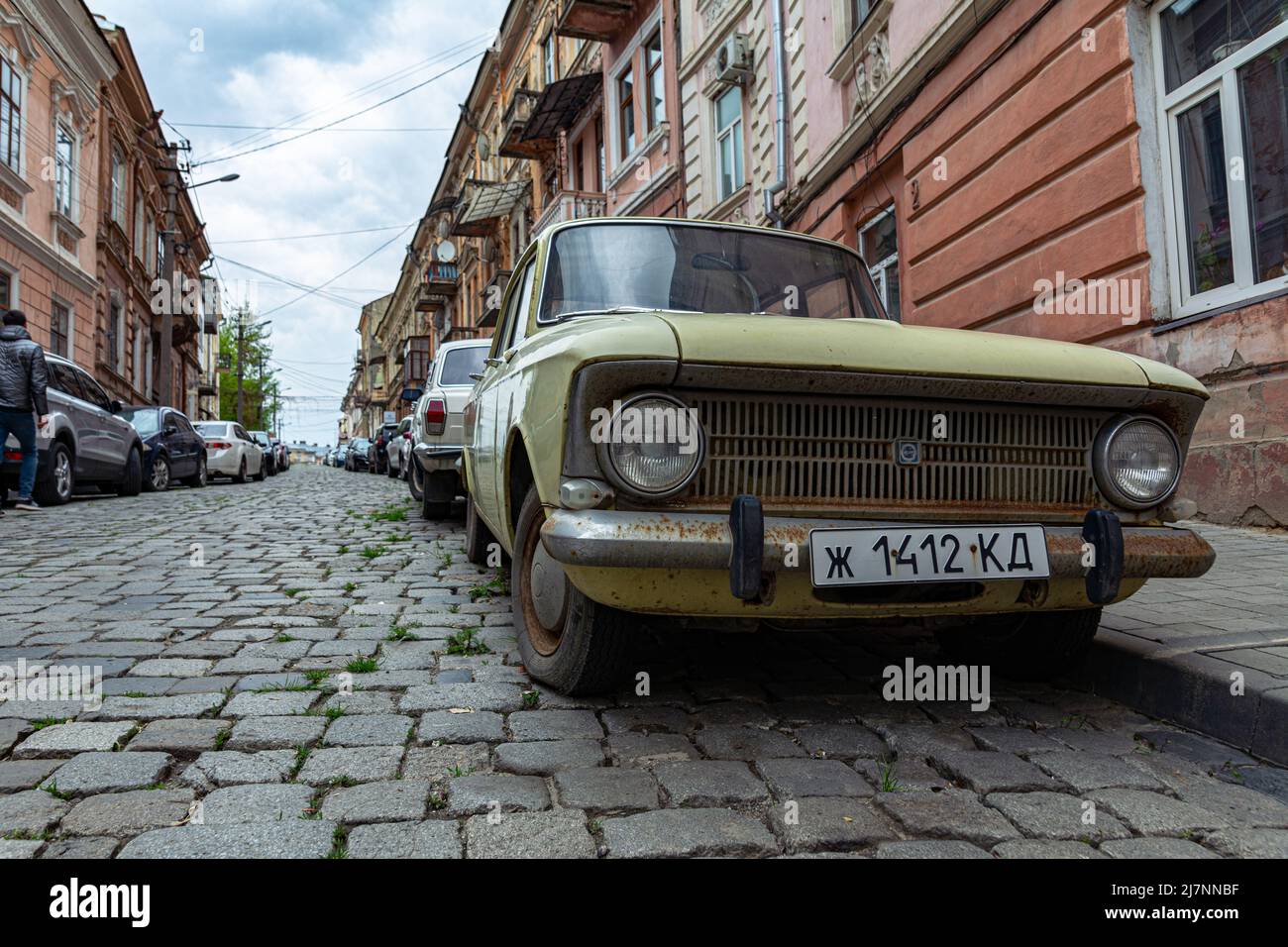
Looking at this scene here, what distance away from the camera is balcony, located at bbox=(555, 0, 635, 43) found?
62.0 ft

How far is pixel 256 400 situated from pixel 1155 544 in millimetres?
74314

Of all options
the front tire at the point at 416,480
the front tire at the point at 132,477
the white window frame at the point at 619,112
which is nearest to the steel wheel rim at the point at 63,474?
the front tire at the point at 132,477

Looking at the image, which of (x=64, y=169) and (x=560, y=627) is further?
(x=64, y=169)

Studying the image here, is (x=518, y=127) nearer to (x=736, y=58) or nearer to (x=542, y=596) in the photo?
(x=736, y=58)

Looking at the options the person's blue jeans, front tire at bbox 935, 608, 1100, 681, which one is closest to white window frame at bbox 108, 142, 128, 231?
the person's blue jeans

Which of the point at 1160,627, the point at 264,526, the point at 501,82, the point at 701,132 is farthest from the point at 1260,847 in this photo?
the point at 501,82

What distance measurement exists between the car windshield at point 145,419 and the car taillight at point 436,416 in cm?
816

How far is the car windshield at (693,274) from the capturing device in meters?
3.62

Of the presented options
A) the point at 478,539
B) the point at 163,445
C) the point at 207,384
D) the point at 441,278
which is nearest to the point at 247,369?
the point at 207,384

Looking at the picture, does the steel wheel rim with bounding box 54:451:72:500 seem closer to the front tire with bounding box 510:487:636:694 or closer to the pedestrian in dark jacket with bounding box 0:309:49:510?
the pedestrian in dark jacket with bounding box 0:309:49:510

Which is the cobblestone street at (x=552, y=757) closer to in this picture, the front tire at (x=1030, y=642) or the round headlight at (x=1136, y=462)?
the front tire at (x=1030, y=642)

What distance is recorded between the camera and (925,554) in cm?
253

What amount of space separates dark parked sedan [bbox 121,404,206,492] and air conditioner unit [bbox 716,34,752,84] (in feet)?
32.9

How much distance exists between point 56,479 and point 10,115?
1168cm
